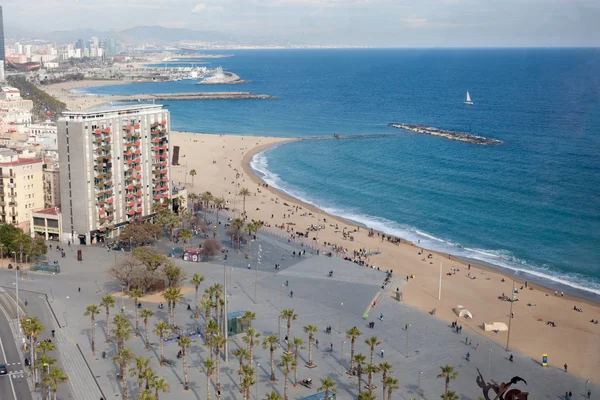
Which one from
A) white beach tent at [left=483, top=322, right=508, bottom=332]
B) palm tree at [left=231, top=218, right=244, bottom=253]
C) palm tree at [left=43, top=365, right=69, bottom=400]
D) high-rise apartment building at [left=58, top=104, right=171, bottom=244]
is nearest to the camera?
palm tree at [left=43, top=365, right=69, bottom=400]

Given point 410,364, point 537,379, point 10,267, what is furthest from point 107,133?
point 537,379

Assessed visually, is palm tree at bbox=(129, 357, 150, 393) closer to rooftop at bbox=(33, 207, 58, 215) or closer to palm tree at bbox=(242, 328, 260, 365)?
palm tree at bbox=(242, 328, 260, 365)

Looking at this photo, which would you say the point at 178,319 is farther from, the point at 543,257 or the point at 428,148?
the point at 428,148

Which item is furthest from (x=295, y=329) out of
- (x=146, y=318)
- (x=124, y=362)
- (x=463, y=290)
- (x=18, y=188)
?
(x=18, y=188)

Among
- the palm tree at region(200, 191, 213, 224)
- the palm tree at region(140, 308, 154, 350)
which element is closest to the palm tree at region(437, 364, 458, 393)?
the palm tree at region(140, 308, 154, 350)

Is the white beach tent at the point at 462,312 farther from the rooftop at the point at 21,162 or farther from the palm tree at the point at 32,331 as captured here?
the rooftop at the point at 21,162

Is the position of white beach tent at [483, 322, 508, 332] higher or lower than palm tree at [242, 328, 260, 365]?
lower

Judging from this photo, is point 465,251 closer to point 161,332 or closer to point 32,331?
point 161,332

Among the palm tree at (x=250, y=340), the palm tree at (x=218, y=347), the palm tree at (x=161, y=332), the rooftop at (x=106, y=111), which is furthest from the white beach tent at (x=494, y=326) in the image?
the rooftop at (x=106, y=111)
